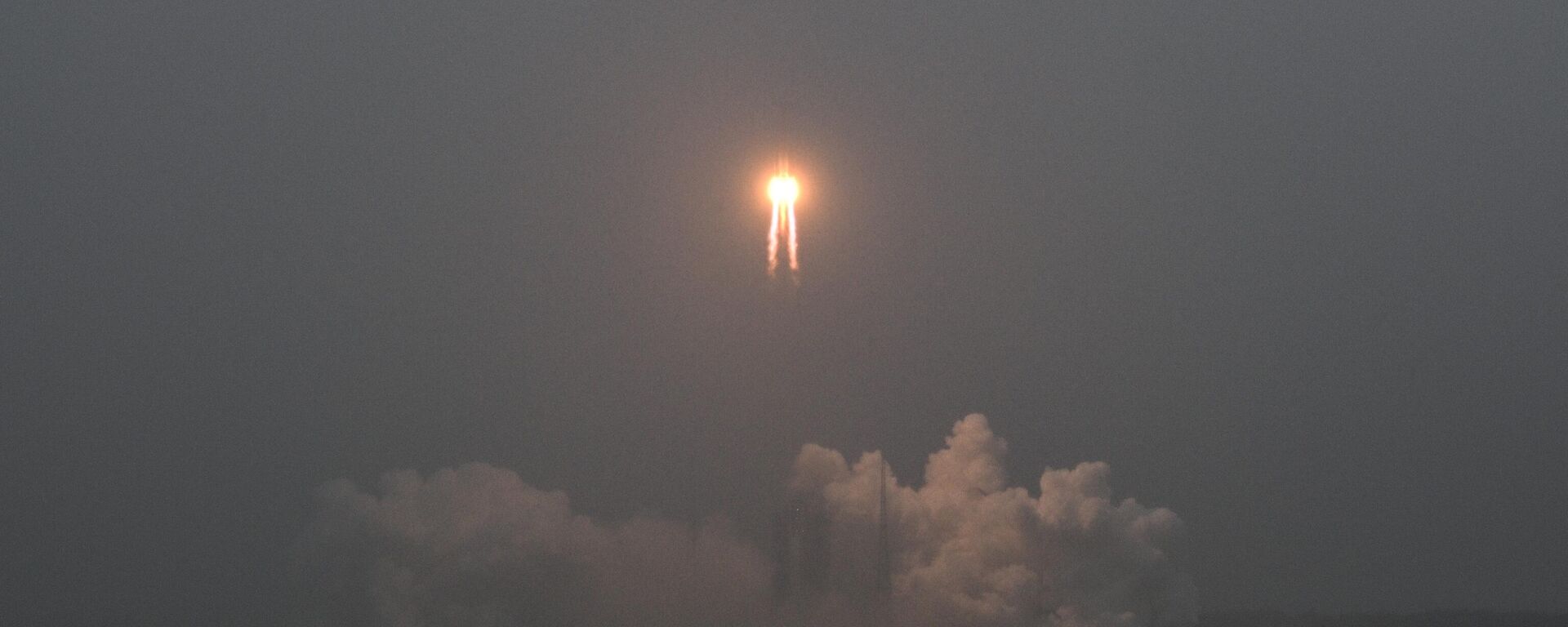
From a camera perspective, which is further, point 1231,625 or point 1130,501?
point 1231,625

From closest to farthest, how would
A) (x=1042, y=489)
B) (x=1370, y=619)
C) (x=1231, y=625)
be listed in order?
(x=1042, y=489), (x=1231, y=625), (x=1370, y=619)

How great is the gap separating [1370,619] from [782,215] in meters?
71.7

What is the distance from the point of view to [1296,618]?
9650cm

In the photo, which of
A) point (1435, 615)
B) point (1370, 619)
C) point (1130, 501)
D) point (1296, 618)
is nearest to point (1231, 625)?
point (1296, 618)

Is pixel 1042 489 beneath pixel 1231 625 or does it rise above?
beneath

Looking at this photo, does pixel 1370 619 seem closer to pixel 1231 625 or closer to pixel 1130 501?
pixel 1231 625

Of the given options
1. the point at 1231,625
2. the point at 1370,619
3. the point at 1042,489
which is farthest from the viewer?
the point at 1370,619

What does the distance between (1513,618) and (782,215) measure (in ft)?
271

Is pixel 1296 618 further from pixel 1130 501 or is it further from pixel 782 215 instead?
pixel 782 215

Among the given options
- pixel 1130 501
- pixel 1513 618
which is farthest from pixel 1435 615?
pixel 1130 501

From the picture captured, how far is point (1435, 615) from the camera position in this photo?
104375 millimetres

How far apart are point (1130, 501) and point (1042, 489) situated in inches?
152

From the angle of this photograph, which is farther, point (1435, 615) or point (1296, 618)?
point (1435, 615)

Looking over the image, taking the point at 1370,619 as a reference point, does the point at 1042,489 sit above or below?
→ below
